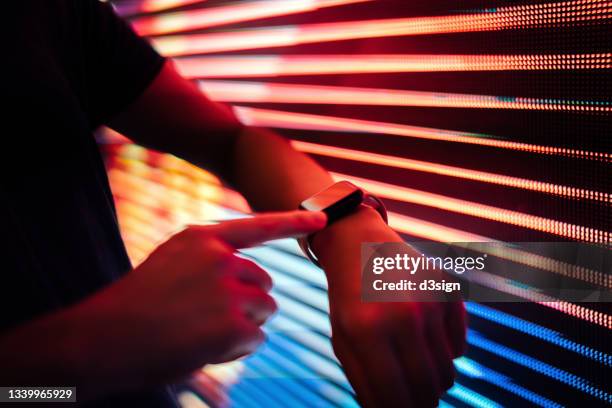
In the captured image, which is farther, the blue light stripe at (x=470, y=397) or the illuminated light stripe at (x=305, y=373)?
the illuminated light stripe at (x=305, y=373)

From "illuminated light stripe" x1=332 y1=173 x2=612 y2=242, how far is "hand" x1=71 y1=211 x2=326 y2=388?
39cm

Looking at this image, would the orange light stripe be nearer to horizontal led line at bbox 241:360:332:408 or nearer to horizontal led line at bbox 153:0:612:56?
horizontal led line at bbox 153:0:612:56

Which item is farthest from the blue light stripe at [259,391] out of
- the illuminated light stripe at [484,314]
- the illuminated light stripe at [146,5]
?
the illuminated light stripe at [146,5]

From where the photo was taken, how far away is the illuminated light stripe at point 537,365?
0.75m

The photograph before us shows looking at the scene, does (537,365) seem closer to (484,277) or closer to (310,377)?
(484,277)

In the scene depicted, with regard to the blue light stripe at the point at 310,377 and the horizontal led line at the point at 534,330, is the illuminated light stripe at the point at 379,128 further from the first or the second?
the blue light stripe at the point at 310,377

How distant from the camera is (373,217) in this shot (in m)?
0.80

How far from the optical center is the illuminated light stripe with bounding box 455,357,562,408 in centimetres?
83

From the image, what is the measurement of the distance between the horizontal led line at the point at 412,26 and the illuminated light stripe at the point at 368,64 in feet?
0.14

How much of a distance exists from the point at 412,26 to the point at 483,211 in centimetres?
40

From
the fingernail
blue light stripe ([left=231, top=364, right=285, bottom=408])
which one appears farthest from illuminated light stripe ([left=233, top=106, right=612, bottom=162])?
blue light stripe ([left=231, top=364, right=285, bottom=408])

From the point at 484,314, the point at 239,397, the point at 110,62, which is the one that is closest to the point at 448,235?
the point at 484,314

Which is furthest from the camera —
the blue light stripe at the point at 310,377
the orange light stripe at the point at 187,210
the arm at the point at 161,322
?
the blue light stripe at the point at 310,377

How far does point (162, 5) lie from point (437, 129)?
1334 millimetres
